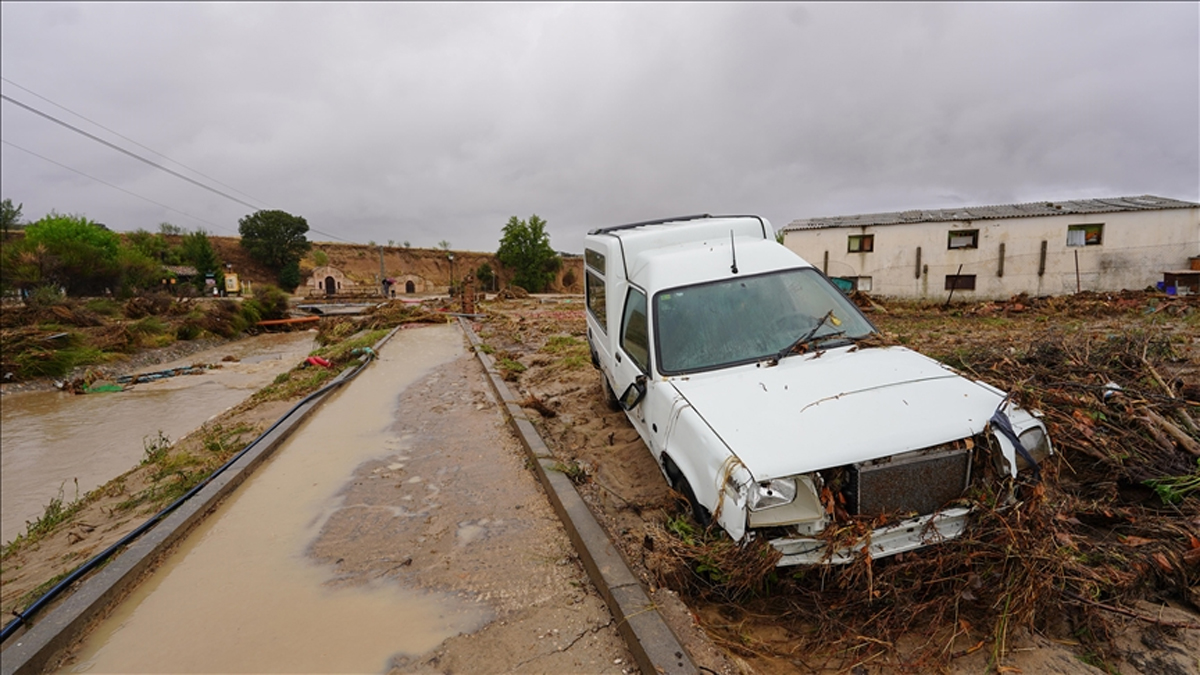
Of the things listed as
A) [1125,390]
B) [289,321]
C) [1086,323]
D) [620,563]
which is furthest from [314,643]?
[289,321]

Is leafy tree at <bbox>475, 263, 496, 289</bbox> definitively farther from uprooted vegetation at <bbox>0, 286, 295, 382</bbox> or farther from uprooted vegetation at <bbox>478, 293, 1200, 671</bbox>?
uprooted vegetation at <bbox>478, 293, 1200, 671</bbox>

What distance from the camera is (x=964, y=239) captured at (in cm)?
2512

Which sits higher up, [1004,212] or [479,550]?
[1004,212]

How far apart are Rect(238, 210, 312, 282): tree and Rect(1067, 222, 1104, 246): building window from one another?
6308 centimetres

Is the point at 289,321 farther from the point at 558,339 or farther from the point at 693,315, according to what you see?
the point at 693,315

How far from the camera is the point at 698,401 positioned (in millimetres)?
3521

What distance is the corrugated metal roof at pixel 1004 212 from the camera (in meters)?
23.2

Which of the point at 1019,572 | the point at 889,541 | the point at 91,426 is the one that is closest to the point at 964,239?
the point at 1019,572

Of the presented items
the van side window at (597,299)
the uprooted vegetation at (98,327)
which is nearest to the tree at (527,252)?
the uprooted vegetation at (98,327)

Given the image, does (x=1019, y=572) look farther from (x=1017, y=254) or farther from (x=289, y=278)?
(x=289, y=278)

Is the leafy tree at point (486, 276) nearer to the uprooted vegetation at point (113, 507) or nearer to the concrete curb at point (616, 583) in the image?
the uprooted vegetation at point (113, 507)

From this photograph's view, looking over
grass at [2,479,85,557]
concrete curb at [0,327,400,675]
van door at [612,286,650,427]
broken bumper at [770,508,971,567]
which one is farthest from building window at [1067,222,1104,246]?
grass at [2,479,85,557]

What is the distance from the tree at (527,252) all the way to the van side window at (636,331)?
5312 cm

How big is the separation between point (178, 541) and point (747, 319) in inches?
186
